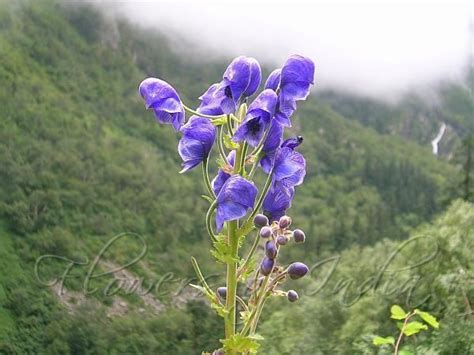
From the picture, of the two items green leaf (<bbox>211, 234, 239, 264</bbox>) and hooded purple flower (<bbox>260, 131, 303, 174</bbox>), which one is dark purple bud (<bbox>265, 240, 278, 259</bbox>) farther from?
hooded purple flower (<bbox>260, 131, 303, 174</bbox>)

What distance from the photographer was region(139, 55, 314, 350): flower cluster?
2074mm

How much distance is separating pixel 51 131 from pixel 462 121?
118940mm

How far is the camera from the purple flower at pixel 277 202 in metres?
2.29

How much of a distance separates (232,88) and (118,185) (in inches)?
3840

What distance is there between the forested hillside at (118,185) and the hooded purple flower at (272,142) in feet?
50.7

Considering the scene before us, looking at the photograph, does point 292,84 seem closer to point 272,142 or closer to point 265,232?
point 272,142

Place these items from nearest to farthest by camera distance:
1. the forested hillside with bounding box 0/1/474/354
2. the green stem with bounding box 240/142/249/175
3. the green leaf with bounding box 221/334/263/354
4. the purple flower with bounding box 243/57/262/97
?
the green leaf with bounding box 221/334/263/354 < the green stem with bounding box 240/142/249/175 < the purple flower with bounding box 243/57/262/97 < the forested hillside with bounding box 0/1/474/354

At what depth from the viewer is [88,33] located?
454 ft

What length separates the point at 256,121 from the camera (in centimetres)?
209

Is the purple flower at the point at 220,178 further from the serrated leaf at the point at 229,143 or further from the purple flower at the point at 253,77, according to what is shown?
the purple flower at the point at 253,77

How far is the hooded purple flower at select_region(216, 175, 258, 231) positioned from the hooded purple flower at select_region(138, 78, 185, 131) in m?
0.39

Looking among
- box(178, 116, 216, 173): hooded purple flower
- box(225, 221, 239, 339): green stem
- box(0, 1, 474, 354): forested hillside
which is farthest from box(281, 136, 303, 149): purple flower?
box(0, 1, 474, 354): forested hillside

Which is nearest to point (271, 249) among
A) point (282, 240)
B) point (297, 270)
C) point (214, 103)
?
point (282, 240)

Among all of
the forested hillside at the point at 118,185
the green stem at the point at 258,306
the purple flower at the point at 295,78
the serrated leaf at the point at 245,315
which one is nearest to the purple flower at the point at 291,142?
the purple flower at the point at 295,78
